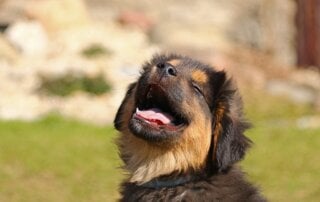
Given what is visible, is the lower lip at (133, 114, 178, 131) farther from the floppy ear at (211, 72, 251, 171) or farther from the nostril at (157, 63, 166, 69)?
the nostril at (157, 63, 166, 69)

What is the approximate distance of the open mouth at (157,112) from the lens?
725 cm

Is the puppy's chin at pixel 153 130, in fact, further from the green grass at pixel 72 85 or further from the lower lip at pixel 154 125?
the green grass at pixel 72 85

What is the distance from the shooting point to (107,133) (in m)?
16.5

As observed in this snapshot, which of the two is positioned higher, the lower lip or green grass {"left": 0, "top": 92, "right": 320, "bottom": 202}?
green grass {"left": 0, "top": 92, "right": 320, "bottom": 202}

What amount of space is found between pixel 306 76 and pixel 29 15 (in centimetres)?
695

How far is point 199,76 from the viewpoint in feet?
24.5

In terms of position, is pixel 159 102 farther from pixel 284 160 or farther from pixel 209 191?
pixel 284 160

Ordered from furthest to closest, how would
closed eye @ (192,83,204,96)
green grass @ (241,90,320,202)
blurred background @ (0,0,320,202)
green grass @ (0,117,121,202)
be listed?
1. blurred background @ (0,0,320,202)
2. green grass @ (241,90,320,202)
3. green grass @ (0,117,121,202)
4. closed eye @ (192,83,204,96)

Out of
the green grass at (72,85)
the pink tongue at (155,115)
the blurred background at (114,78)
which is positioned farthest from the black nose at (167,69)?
the green grass at (72,85)

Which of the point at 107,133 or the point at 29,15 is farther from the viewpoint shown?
the point at 29,15

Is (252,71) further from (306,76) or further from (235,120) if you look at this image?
(235,120)

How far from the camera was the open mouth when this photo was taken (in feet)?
23.8

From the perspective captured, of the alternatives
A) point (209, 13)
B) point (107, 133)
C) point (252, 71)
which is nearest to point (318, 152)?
point (107, 133)

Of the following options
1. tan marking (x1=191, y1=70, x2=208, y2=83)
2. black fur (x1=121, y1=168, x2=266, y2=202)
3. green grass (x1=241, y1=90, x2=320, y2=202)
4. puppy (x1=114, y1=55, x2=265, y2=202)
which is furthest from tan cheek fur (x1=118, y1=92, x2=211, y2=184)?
green grass (x1=241, y1=90, x2=320, y2=202)
